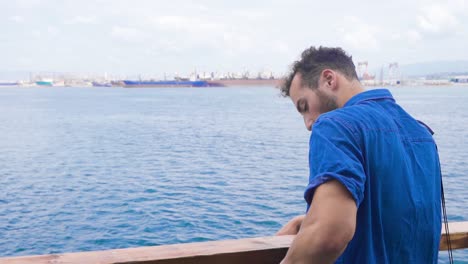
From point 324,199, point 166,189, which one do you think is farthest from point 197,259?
point 166,189

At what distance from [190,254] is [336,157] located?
53 cm

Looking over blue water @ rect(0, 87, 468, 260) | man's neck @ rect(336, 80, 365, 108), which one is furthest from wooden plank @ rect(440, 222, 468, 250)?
blue water @ rect(0, 87, 468, 260)

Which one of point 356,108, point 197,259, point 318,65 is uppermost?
point 318,65

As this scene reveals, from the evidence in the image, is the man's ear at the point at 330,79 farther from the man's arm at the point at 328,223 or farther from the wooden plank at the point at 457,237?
the wooden plank at the point at 457,237

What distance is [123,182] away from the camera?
647 inches

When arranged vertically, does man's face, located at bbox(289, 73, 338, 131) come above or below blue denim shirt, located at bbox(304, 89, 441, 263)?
above

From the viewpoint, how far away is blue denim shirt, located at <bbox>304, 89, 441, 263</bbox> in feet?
4.04

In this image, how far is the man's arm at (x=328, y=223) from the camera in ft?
3.92

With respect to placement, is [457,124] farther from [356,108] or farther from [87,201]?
[356,108]

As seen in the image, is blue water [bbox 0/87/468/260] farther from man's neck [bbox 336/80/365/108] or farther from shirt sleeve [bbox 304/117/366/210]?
shirt sleeve [bbox 304/117/366/210]

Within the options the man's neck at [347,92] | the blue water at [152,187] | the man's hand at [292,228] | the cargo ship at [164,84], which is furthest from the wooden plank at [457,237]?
the cargo ship at [164,84]

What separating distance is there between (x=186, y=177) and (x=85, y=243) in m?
6.91

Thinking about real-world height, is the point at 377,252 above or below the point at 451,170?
above

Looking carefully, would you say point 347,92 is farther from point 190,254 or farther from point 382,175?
point 190,254
